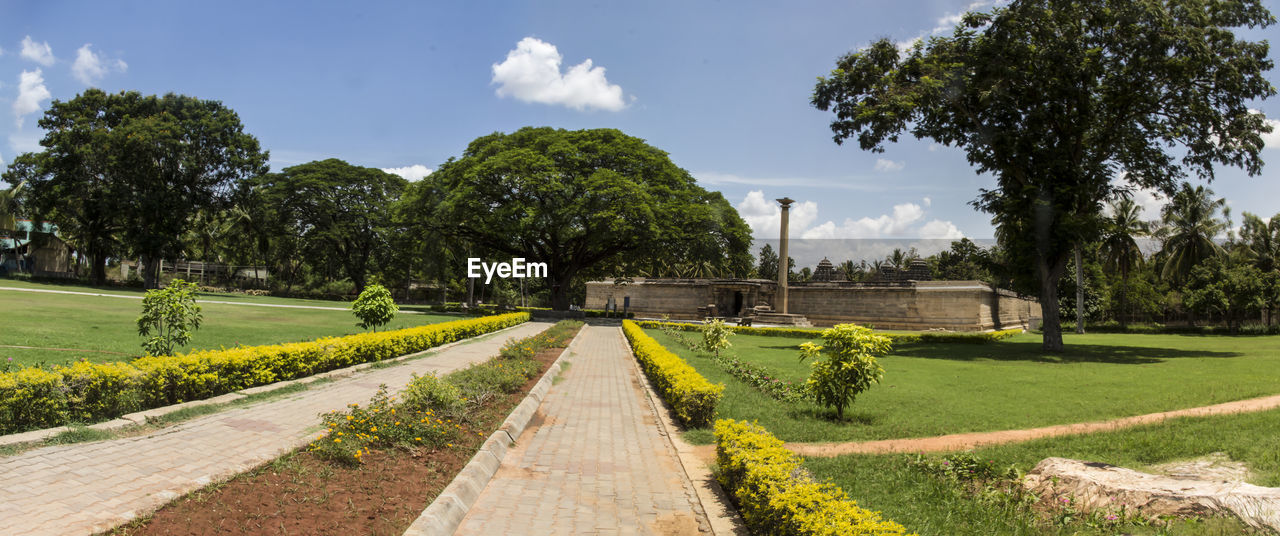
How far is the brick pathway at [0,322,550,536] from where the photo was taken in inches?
162

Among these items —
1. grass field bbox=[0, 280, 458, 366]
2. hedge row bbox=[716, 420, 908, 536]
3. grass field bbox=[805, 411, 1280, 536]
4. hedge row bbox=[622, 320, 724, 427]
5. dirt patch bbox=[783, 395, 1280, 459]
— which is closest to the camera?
hedge row bbox=[716, 420, 908, 536]

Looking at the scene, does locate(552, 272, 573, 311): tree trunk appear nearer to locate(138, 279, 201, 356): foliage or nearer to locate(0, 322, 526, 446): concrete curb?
locate(0, 322, 526, 446): concrete curb

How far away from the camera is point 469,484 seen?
5.35 meters

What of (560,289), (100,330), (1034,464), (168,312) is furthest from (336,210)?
(1034,464)

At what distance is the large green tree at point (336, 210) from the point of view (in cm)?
4938

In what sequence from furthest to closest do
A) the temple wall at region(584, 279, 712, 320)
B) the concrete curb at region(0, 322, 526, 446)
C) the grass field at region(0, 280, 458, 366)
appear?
1. the temple wall at region(584, 279, 712, 320)
2. the grass field at region(0, 280, 458, 366)
3. the concrete curb at region(0, 322, 526, 446)

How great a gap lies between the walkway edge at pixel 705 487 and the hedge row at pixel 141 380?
19.7 feet

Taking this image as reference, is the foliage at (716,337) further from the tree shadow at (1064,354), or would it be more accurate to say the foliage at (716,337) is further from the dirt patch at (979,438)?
the dirt patch at (979,438)

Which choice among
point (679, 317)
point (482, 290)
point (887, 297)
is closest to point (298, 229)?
point (482, 290)

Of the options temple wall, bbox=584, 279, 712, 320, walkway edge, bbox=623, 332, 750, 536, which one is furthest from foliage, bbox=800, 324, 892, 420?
temple wall, bbox=584, 279, 712, 320

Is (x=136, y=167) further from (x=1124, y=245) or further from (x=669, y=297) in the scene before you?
(x=1124, y=245)

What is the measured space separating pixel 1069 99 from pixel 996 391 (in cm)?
1585

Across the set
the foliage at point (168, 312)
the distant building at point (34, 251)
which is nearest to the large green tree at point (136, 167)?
the distant building at point (34, 251)

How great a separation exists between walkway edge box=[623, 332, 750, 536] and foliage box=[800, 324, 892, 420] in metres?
2.25
